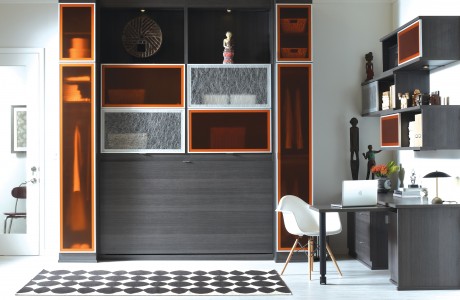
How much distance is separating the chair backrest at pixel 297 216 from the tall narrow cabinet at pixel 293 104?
33 centimetres

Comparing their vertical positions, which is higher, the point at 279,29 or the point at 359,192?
the point at 279,29

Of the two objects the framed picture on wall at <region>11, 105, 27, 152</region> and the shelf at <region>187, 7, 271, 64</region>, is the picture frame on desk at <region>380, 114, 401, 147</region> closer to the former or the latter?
the shelf at <region>187, 7, 271, 64</region>

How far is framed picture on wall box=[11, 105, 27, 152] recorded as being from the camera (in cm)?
730

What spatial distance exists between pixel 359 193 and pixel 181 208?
2.11 m

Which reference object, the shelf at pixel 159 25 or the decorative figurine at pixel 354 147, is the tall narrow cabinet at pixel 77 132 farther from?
the decorative figurine at pixel 354 147

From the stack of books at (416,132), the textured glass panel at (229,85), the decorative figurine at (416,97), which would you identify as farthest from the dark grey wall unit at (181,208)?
the decorative figurine at (416,97)

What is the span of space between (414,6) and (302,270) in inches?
119

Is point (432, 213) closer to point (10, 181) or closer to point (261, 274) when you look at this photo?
point (261, 274)

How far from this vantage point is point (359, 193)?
5633 mm

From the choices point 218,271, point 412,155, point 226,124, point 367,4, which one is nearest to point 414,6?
point 367,4

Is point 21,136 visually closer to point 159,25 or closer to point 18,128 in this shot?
point 18,128

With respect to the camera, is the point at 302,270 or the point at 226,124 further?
the point at 226,124

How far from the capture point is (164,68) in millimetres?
6910

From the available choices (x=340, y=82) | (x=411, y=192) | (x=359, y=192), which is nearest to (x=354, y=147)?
(x=340, y=82)
